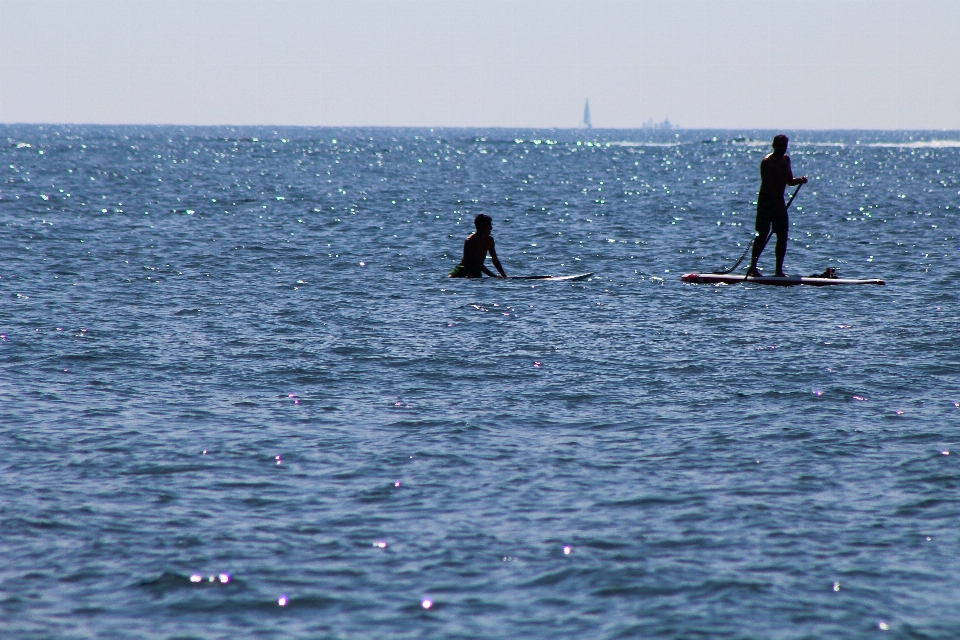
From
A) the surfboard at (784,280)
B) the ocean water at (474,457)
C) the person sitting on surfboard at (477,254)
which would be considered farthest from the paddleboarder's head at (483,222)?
Answer: the surfboard at (784,280)

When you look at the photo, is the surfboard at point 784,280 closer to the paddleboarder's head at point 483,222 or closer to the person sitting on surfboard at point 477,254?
the person sitting on surfboard at point 477,254

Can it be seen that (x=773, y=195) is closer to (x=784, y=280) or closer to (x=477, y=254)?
(x=784, y=280)

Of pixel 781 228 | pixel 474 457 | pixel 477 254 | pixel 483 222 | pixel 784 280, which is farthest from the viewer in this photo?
pixel 477 254

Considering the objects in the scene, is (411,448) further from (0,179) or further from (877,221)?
(0,179)

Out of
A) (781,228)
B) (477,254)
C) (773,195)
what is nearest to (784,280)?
(781,228)

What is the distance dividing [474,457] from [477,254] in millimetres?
12566

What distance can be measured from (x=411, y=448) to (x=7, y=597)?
3843 mm

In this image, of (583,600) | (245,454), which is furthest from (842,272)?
(583,600)

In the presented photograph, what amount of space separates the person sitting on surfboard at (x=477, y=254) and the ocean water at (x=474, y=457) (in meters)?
0.44

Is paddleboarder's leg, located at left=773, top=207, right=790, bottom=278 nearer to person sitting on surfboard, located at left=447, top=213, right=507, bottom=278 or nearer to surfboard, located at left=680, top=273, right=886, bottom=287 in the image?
surfboard, located at left=680, top=273, right=886, bottom=287

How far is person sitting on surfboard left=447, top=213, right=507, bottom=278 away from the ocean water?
1.46 ft

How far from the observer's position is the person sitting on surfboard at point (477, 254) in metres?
21.1

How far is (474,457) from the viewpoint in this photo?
31.6 ft

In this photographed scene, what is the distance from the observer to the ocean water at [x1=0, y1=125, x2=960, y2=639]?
22.1ft
